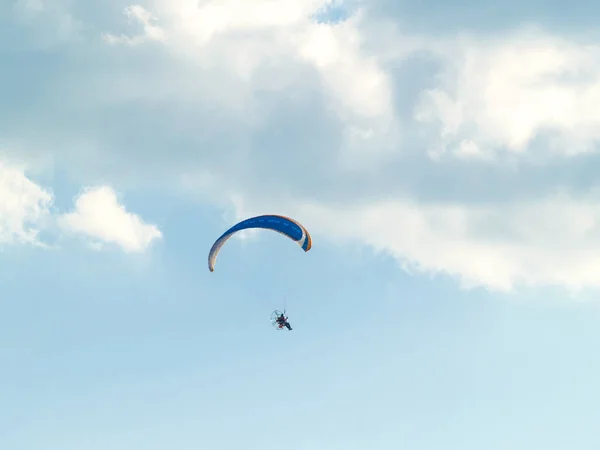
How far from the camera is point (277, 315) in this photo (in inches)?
5438

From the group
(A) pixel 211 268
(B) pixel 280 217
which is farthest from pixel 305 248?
(A) pixel 211 268

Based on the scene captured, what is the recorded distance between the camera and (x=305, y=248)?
426ft

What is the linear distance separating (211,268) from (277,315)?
39.1 ft

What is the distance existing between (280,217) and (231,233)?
23.6 ft

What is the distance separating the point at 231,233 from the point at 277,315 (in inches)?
567

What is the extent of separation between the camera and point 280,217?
13175 centimetres

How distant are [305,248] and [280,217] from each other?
573cm

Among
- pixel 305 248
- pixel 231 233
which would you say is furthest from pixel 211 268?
pixel 305 248

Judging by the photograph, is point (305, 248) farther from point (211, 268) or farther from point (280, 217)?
point (211, 268)

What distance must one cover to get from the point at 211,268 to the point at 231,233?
618cm

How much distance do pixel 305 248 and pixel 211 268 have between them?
14430 mm

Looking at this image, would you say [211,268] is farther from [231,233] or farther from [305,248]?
[305,248]

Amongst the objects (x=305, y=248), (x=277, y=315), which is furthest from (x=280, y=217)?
(x=277, y=315)
